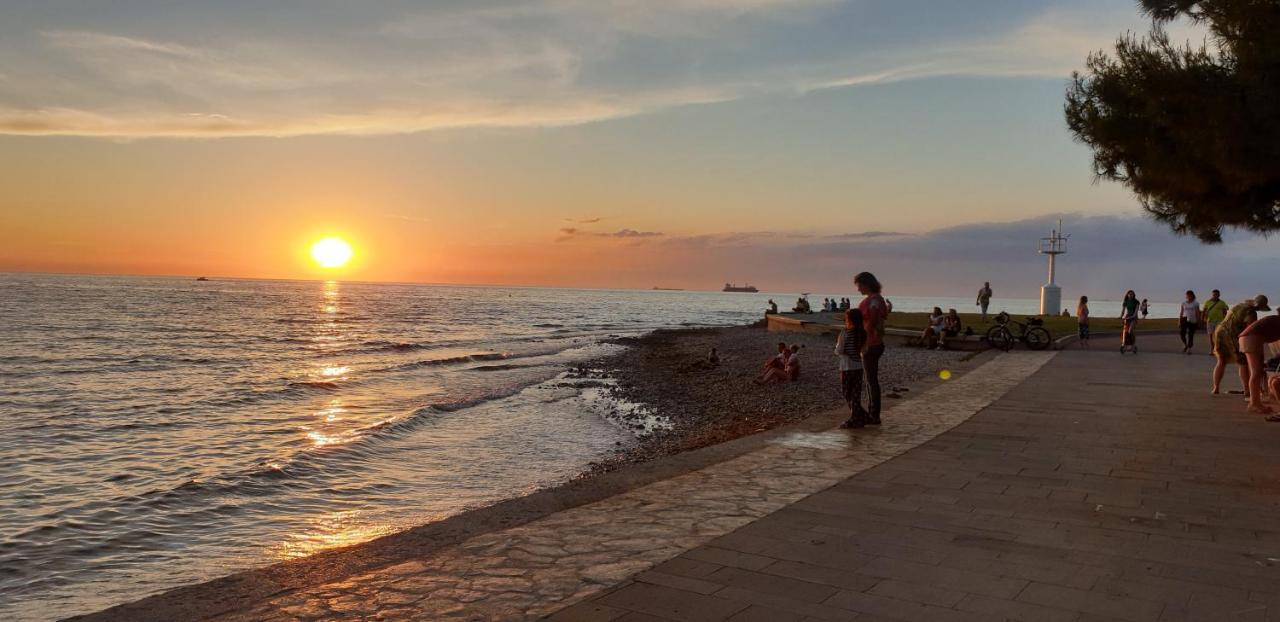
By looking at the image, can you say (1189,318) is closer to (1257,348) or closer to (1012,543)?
(1257,348)

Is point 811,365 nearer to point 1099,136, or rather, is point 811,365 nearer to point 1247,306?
Result: point 1247,306

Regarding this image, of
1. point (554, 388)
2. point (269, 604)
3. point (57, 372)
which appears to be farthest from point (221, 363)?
point (269, 604)

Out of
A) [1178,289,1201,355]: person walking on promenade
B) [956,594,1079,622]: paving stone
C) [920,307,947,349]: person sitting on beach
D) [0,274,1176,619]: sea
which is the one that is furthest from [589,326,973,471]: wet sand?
[956,594,1079,622]: paving stone

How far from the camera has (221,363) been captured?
2831 cm

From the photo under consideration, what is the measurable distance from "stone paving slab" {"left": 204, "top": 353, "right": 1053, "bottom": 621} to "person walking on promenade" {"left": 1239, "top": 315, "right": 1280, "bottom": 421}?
6.71 metres

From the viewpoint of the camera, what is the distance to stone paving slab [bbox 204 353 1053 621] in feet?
12.8

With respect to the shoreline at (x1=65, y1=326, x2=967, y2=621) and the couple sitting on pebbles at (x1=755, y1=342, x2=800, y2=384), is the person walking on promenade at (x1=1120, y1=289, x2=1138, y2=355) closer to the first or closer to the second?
the shoreline at (x1=65, y1=326, x2=967, y2=621)

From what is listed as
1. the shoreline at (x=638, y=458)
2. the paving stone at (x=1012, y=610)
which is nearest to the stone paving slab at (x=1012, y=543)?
the paving stone at (x=1012, y=610)

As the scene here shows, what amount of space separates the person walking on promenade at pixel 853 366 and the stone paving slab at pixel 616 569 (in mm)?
2691

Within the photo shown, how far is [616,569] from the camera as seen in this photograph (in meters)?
4.47

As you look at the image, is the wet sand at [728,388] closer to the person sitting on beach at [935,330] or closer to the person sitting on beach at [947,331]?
the person sitting on beach at [935,330]

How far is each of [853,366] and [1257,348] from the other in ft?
17.6

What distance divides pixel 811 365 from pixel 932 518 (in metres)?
16.5

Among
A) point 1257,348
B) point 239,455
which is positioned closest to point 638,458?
point 239,455
